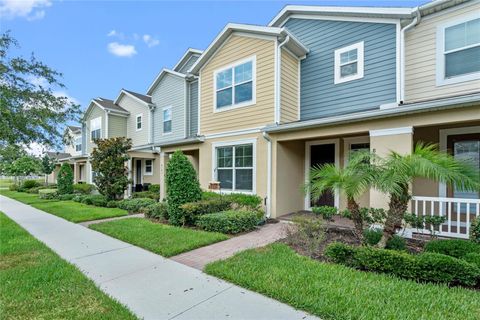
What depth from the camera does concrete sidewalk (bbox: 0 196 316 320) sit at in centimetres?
311

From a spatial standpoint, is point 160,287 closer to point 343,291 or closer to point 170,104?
point 343,291

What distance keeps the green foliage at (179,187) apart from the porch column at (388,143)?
17.5ft

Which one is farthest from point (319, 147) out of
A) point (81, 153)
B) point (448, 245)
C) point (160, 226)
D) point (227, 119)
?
point (81, 153)

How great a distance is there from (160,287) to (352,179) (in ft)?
12.3

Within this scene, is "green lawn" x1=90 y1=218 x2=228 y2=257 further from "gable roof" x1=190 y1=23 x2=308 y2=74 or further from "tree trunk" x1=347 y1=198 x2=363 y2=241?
"gable roof" x1=190 y1=23 x2=308 y2=74

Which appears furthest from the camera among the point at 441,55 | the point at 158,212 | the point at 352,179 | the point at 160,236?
the point at 158,212

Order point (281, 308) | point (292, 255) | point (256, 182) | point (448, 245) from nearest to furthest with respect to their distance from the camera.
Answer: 1. point (281, 308)
2. point (448, 245)
3. point (292, 255)
4. point (256, 182)

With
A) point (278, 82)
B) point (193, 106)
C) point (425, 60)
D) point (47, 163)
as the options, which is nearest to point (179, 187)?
point (278, 82)

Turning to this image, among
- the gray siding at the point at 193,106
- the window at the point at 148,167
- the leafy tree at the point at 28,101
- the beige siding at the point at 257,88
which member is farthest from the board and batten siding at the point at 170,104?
the leafy tree at the point at 28,101

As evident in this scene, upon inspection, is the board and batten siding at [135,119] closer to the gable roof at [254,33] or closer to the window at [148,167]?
the window at [148,167]

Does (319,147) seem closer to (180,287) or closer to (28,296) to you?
(180,287)

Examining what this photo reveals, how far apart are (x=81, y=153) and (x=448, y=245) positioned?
26.9 m

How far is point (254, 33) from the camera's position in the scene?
934 cm

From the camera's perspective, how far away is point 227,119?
398 inches
